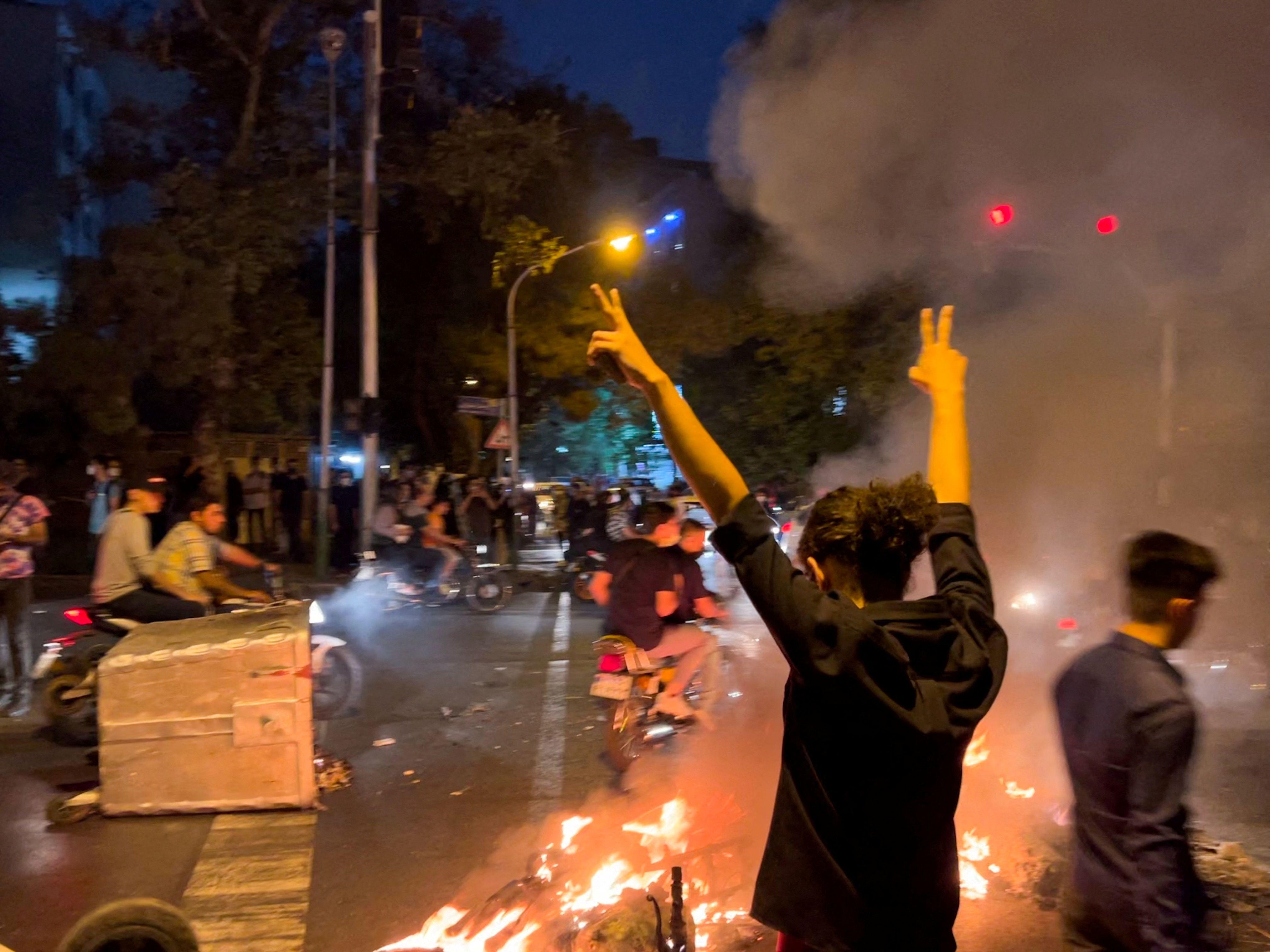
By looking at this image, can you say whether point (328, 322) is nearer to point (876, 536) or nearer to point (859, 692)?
point (876, 536)

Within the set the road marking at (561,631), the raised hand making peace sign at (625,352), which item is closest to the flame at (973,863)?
the raised hand making peace sign at (625,352)

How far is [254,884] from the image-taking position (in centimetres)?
458

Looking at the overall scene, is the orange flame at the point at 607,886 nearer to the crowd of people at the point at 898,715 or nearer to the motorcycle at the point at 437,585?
the crowd of people at the point at 898,715

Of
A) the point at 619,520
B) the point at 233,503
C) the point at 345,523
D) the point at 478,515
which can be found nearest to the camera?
the point at 619,520

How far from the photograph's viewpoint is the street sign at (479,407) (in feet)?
53.7

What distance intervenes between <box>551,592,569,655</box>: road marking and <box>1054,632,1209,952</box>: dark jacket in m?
7.62

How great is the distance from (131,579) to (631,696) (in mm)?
3230

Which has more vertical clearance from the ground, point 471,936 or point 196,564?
point 196,564

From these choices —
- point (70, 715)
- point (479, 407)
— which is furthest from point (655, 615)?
point (479, 407)

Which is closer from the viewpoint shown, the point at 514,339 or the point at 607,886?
the point at 607,886

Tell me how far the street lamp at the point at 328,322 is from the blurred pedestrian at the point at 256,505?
90cm

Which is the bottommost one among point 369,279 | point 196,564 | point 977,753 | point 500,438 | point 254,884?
point 254,884

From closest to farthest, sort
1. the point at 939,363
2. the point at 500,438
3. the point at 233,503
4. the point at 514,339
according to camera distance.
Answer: the point at 939,363
the point at 500,438
the point at 233,503
the point at 514,339

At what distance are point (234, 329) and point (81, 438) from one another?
3108 mm
